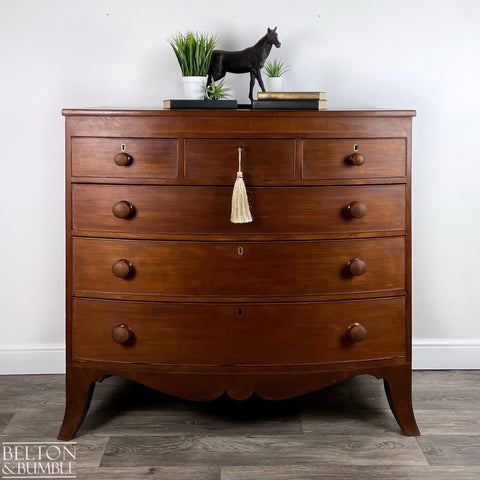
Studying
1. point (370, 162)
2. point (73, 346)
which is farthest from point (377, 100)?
point (73, 346)

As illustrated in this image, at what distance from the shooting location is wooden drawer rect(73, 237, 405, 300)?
2.14m

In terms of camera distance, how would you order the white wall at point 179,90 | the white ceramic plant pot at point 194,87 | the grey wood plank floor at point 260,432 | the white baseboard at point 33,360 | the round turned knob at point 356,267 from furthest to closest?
the white baseboard at point 33,360
the white wall at point 179,90
the white ceramic plant pot at point 194,87
the round turned knob at point 356,267
the grey wood plank floor at point 260,432

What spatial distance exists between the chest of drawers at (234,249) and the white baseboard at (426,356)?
2.08 feet

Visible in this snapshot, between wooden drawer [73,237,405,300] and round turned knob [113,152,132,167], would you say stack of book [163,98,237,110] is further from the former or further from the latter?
wooden drawer [73,237,405,300]

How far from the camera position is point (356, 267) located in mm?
2148

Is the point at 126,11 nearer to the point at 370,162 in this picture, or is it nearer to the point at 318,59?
the point at 318,59

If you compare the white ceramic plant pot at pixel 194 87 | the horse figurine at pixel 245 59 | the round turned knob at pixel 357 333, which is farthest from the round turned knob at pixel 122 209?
the round turned knob at pixel 357 333

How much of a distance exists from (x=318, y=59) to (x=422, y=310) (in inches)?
43.9

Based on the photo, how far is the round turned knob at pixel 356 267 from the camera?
215 cm

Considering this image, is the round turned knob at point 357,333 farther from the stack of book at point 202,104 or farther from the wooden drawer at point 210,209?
the stack of book at point 202,104

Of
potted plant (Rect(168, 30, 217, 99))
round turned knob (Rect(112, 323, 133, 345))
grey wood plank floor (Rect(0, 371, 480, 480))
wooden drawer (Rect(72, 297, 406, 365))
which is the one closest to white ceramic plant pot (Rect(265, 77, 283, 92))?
potted plant (Rect(168, 30, 217, 99))

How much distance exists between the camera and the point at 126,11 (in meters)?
2.69

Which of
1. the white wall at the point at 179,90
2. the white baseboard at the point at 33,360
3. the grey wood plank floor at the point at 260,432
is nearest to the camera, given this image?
the grey wood plank floor at the point at 260,432

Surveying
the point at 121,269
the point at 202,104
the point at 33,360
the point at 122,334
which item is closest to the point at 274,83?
the point at 202,104
